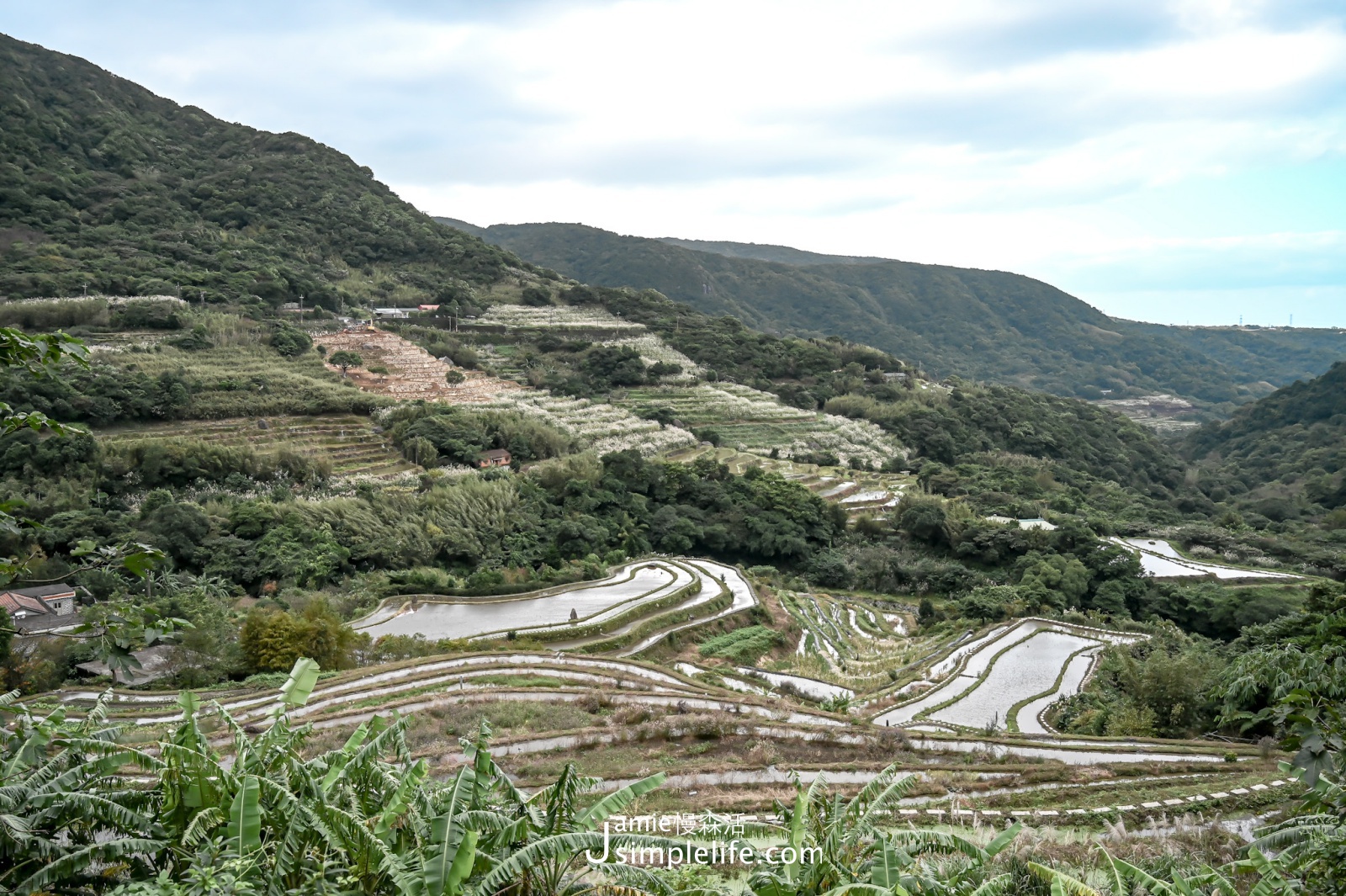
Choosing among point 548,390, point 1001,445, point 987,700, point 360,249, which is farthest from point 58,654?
point 360,249

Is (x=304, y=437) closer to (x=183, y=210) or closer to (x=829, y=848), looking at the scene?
(x=829, y=848)

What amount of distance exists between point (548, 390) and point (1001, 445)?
29031 millimetres

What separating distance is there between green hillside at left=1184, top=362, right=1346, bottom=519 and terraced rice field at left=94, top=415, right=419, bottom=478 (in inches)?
1664

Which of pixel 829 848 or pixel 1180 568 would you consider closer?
pixel 829 848

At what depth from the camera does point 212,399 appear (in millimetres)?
26641

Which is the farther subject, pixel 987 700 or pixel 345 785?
pixel 987 700

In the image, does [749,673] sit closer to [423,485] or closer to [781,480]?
[423,485]

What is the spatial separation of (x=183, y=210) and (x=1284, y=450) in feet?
267

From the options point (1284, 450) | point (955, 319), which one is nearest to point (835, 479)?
point (1284, 450)

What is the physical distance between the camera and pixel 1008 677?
15977 mm

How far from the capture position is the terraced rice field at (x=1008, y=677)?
13.2 m

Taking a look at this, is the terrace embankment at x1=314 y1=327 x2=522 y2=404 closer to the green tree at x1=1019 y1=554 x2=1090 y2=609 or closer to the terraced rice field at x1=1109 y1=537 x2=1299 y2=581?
the green tree at x1=1019 y1=554 x2=1090 y2=609

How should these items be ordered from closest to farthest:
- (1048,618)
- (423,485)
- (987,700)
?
(987,700) → (1048,618) → (423,485)

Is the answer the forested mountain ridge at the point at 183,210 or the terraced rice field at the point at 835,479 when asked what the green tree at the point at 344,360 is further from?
the terraced rice field at the point at 835,479
